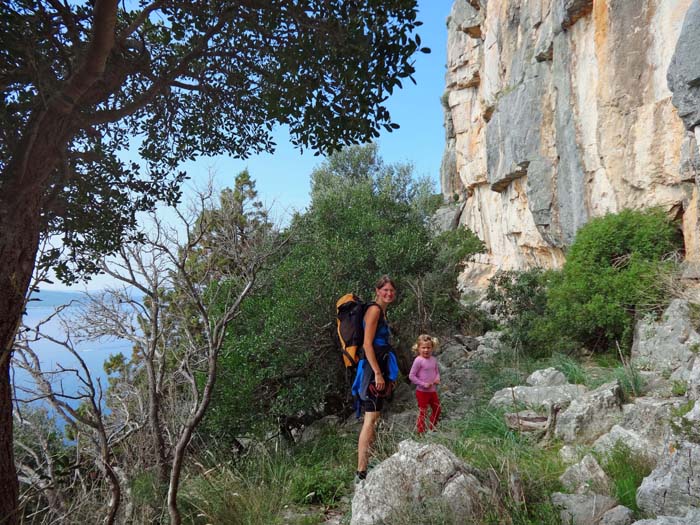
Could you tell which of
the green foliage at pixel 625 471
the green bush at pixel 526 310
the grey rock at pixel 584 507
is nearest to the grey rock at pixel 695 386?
the green foliage at pixel 625 471

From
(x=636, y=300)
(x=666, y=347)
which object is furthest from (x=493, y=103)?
(x=666, y=347)

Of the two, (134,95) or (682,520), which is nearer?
(682,520)

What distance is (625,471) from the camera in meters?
3.71

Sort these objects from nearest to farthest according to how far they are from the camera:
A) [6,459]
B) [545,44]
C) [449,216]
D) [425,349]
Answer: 1. [6,459]
2. [425,349]
3. [545,44]
4. [449,216]

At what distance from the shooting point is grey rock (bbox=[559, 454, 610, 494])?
11.3 feet

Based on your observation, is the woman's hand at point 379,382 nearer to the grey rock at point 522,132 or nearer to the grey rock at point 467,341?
the grey rock at point 467,341

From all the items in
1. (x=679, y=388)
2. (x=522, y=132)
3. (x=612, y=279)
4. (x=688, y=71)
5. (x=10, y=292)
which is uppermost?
(x=522, y=132)

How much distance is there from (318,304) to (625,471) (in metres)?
4.74

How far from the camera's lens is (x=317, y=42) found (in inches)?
136

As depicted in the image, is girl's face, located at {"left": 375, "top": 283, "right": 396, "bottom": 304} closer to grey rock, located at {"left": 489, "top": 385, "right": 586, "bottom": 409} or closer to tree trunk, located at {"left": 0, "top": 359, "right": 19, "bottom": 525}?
grey rock, located at {"left": 489, "top": 385, "right": 586, "bottom": 409}

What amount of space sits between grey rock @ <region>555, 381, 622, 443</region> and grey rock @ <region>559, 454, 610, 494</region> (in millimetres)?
1110

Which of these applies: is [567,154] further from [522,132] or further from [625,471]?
[625,471]

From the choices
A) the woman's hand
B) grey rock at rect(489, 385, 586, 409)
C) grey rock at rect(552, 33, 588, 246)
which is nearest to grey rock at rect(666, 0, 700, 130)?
grey rock at rect(552, 33, 588, 246)

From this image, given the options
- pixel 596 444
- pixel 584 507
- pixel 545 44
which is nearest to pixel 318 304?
pixel 596 444
